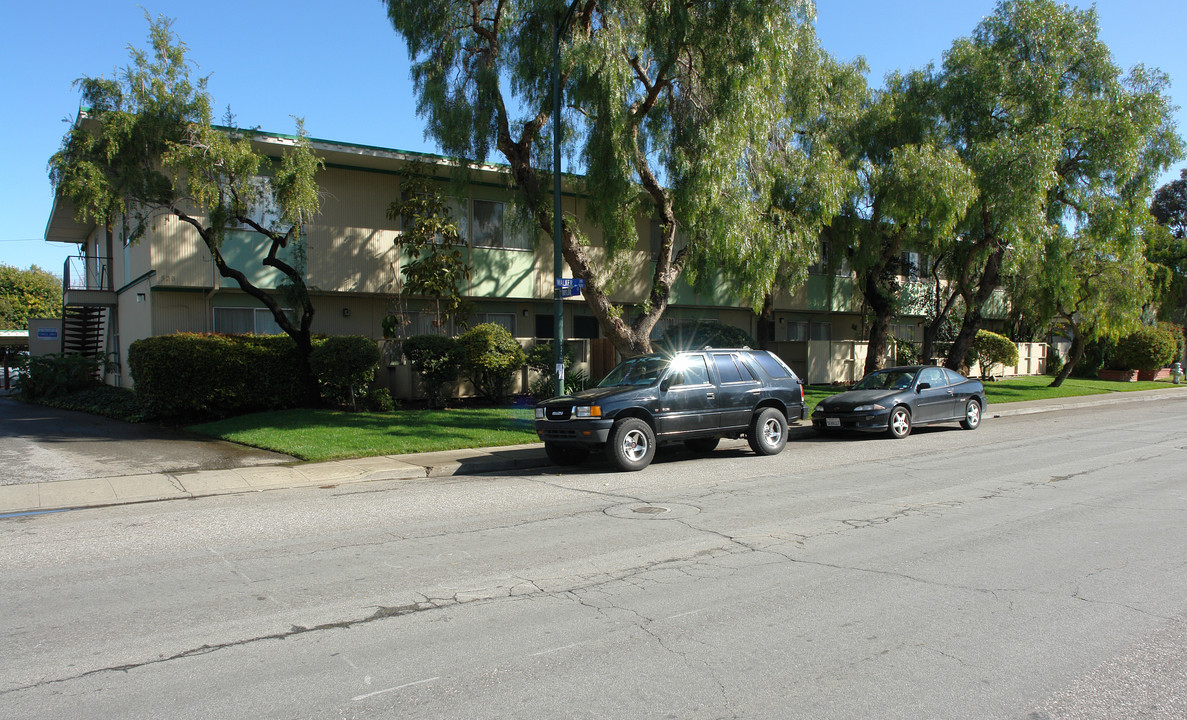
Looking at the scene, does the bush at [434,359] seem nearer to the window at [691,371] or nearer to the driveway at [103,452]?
the driveway at [103,452]

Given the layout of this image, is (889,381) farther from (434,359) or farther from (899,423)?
(434,359)

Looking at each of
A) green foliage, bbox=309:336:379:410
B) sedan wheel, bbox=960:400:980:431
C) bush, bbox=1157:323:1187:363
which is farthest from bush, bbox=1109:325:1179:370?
green foliage, bbox=309:336:379:410

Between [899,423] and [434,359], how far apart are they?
10.0 meters

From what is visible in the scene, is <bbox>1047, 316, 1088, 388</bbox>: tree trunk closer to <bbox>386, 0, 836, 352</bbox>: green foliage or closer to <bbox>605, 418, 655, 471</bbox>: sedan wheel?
<bbox>386, 0, 836, 352</bbox>: green foliage

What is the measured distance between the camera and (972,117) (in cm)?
2394

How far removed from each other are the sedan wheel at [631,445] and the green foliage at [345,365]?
7.90 meters

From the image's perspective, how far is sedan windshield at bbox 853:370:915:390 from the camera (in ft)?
52.5

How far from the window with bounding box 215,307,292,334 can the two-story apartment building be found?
25 millimetres

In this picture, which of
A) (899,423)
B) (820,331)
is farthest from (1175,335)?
(899,423)

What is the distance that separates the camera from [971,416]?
55.6 feet

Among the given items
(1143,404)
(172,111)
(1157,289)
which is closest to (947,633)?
(172,111)

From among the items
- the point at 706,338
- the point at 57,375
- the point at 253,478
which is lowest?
the point at 253,478

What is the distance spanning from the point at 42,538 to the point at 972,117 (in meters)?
25.2

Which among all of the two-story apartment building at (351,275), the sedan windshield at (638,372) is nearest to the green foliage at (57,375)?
the two-story apartment building at (351,275)
